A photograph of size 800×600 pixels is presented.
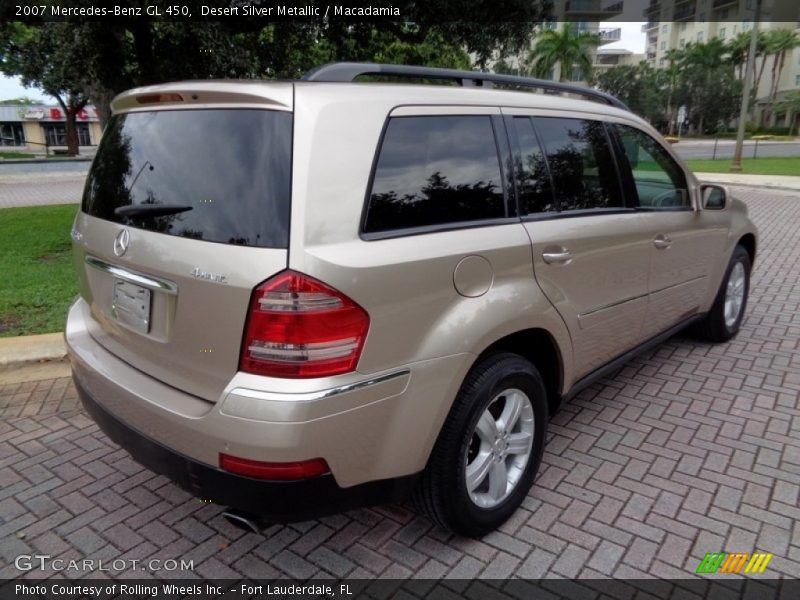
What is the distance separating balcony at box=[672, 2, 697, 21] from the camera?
88750mm

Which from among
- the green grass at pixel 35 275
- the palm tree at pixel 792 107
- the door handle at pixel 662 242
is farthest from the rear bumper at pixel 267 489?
the palm tree at pixel 792 107

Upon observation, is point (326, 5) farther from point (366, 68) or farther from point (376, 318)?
point (376, 318)

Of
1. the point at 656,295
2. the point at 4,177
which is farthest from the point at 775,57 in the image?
the point at 656,295

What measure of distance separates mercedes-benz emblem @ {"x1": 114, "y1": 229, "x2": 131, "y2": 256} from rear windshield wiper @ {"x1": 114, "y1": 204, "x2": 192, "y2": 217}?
70 millimetres

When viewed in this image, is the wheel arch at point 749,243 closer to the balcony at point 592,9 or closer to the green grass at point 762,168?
the green grass at point 762,168

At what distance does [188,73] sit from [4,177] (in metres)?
17.1

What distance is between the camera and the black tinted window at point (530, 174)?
2660 mm

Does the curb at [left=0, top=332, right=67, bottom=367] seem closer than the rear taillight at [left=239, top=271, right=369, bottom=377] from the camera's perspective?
No

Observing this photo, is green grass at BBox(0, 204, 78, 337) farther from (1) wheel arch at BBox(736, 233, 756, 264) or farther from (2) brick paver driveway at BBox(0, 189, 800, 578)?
(1) wheel arch at BBox(736, 233, 756, 264)

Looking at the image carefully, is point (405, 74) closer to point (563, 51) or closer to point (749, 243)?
point (749, 243)

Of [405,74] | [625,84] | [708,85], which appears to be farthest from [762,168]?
[708,85]

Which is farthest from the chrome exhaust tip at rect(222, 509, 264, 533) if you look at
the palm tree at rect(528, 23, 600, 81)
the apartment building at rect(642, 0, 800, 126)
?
the apartment building at rect(642, 0, 800, 126)

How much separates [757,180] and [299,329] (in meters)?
20.1

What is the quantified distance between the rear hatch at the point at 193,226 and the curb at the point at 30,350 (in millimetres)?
2217
